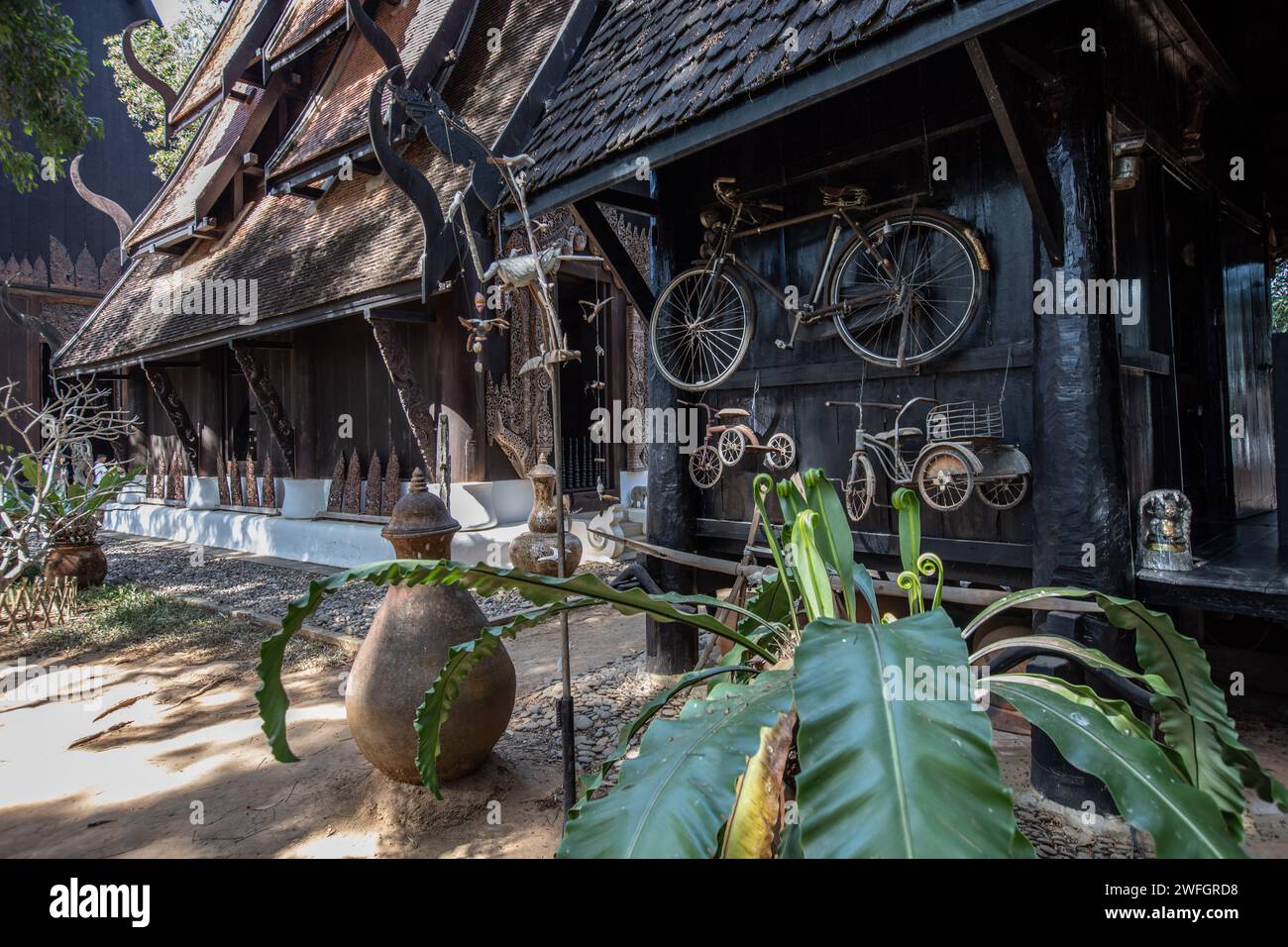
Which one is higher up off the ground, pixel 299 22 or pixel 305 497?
pixel 299 22

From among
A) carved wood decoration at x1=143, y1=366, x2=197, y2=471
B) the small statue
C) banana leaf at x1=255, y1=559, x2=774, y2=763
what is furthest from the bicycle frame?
carved wood decoration at x1=143, y1=366, x2=197, y2=471

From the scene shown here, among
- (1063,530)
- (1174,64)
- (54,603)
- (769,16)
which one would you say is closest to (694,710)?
(1063,530)

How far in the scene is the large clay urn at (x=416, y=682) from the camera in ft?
11.1

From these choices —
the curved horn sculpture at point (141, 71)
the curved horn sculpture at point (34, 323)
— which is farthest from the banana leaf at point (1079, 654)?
the curved horn sculpture at point (34, 323)

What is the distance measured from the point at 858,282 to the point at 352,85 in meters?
10.7

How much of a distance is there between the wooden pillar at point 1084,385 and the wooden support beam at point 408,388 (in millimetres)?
7415

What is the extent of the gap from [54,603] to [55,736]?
4.30 metres

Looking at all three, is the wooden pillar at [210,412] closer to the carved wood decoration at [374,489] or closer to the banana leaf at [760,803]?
the carved wood decoration at [374,489]

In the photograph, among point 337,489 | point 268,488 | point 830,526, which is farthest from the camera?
point 268,488

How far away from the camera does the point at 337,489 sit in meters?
10.8

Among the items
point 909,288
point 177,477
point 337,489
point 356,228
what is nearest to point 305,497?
point 337,489

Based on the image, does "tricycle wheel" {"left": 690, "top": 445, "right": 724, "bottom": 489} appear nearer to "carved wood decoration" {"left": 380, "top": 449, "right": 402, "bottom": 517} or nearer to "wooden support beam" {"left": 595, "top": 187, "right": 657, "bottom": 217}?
"wooden support beam" {"left": 595, "top": 187, "right": 657, "bottom": 217}

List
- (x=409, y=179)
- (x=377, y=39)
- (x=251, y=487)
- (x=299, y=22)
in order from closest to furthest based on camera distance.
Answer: (x=409, y=179) < (x=377, y=39) < (x=299, y=22) < (x=251, y=487)

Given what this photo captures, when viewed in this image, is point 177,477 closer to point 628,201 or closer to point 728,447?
point 628,201
